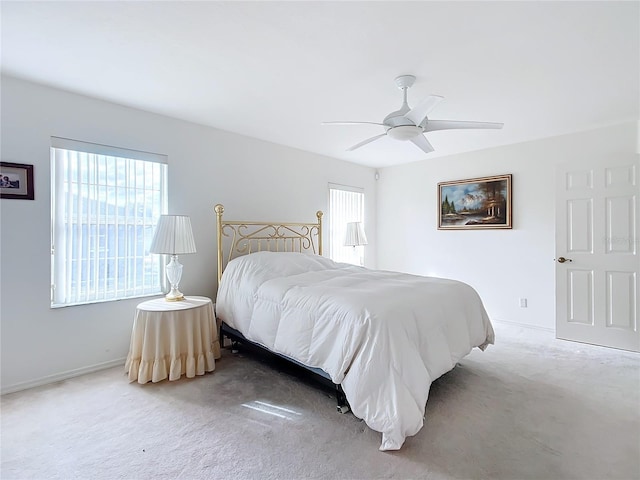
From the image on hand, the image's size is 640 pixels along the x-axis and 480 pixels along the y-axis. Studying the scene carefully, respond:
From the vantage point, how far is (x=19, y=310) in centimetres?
263

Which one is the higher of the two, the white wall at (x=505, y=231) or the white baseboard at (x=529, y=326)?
the white wall at (x=505, y=231)

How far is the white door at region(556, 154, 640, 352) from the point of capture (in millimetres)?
3533

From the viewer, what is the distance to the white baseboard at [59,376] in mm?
2574

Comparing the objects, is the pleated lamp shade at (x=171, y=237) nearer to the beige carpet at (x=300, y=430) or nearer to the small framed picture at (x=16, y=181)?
the small framed picture at (x=16, y=181)

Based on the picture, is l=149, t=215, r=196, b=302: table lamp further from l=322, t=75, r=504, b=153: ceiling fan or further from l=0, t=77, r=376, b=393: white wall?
l=322, t=75, r=504, b=153: ceiling fan

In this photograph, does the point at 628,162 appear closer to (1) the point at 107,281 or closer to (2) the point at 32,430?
(1) the point at 107,281

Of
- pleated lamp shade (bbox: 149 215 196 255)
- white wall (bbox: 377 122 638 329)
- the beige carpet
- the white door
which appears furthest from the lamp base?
the white door

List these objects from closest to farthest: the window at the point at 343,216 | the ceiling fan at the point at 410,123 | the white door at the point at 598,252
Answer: the ceiling fan at the point at 410,123, the white door at the point at 598,252, the window at the point at 343,216

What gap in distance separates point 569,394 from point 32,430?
3848mm

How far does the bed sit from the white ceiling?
140cm

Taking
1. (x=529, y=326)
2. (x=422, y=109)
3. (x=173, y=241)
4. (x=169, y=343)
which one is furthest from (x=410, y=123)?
(x=529, y=326)

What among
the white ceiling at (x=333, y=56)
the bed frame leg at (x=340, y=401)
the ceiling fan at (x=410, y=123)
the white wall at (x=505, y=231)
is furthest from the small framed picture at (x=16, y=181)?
the white wall at (x=505, y=231)

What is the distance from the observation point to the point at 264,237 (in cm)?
430

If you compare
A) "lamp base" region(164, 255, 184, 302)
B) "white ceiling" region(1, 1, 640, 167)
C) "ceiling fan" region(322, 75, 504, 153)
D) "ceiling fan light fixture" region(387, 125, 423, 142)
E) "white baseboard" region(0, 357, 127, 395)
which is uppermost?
"white ceiling" region(1, 1, 640, 167)
